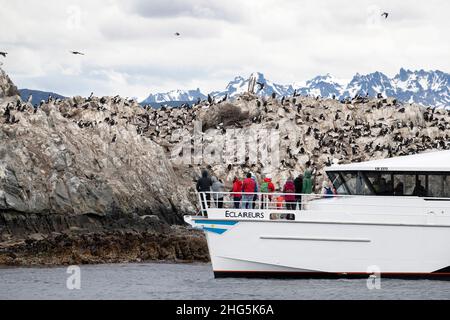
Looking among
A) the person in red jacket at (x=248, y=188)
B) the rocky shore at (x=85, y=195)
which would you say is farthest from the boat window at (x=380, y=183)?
the rocky shore at (x=85, y=195)

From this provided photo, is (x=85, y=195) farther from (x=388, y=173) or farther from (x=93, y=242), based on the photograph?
(x=388, y=173)

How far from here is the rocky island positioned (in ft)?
119

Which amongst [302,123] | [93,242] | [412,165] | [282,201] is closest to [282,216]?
[282,201]

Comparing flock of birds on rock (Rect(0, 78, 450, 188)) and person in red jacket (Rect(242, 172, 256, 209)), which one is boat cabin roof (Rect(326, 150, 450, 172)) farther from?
flock of birds on rock (Rect(0, 78, 450, 188))

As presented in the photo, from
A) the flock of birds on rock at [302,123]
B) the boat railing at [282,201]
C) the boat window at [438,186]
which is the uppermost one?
→ the flock of birds on rock at [302,123]

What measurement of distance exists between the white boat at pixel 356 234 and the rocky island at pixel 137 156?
8.72 ft

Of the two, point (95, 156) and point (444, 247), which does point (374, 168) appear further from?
point (95, 156)

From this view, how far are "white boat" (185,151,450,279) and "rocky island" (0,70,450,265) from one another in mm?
2657

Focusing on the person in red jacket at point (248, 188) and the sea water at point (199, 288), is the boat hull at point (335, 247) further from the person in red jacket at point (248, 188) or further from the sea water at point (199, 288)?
the person in red jacket at point (248, 188)

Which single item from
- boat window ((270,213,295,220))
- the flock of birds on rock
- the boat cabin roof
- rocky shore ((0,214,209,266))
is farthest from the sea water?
the flock of birds on rock

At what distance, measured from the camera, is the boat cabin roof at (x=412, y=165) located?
81.1 ft

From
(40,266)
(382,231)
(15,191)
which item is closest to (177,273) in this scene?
(40,266)

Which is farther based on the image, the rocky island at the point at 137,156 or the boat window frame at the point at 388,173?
the rocky island at the point at 137,156

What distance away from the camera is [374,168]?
988 inches
